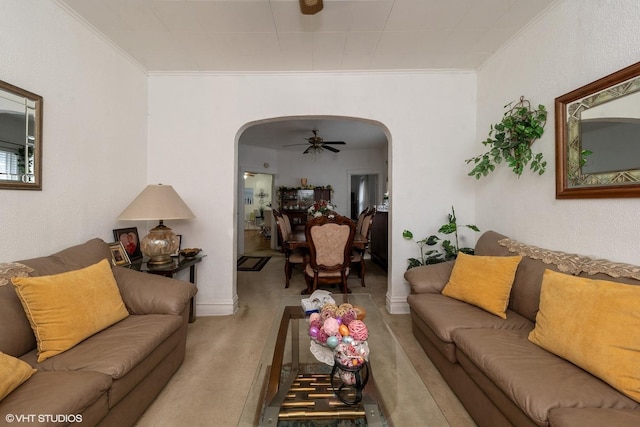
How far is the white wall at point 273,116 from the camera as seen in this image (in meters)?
2.81

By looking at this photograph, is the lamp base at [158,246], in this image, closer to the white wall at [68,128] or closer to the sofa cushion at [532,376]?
the white wall at [68,128]

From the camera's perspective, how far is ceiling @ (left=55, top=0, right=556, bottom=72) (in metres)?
1.88

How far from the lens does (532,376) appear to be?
1.12 metres

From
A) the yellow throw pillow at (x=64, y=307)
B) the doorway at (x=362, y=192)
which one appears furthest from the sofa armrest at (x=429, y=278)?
the doorway at (x=362, y=192)

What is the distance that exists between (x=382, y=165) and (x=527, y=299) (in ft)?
17.2

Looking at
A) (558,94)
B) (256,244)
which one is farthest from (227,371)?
(256,244)

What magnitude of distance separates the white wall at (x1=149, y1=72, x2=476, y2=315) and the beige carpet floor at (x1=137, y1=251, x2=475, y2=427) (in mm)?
364

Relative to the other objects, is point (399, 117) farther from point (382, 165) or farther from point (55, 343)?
point (382, 165)

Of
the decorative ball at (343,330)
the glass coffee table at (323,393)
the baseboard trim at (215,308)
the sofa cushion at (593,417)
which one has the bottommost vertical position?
the baseboard trim at (215,308)

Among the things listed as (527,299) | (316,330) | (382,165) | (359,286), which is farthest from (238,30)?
(382,165)

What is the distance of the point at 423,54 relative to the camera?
2496mm

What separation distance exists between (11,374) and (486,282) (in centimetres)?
250

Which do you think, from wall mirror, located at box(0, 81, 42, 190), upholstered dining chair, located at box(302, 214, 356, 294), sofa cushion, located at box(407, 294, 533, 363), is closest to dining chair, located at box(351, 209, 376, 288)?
upholstered dining chair, located at box(302, 214, 356, 294)

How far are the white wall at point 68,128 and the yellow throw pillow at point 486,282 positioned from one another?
300cm
